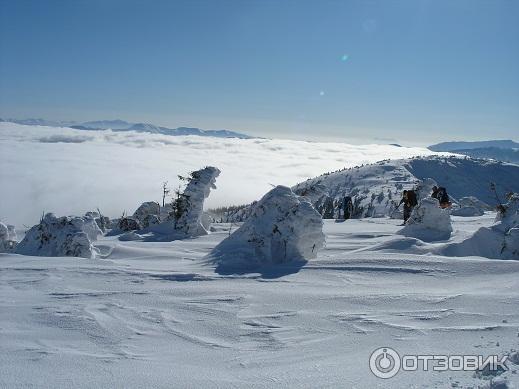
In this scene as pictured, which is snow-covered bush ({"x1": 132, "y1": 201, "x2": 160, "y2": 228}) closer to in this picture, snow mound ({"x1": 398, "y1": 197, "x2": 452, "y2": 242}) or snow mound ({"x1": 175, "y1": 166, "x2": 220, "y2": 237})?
snow mound ({"x1": 175, "y1": 166, "x2": 220, "y2": 237})

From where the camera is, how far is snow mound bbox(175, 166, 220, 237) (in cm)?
1355

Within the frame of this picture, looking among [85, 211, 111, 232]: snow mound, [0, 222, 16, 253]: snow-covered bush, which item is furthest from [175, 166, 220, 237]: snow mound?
[0, 222, 16, 253]: snow-covered bush

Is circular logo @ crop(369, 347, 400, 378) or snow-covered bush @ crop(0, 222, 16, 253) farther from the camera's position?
snow-covered bush @ crop(0, 222, 16, 253)

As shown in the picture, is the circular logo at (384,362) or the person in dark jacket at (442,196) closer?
the circular logo at (384,362)

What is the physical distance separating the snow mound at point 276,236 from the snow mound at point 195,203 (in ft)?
15.5

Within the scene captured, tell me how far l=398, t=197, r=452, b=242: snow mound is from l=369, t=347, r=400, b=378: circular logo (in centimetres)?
729

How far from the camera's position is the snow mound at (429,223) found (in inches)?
426

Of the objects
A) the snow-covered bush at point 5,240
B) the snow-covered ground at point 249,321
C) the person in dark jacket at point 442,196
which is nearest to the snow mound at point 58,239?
the snow-covered bush at point 5,240

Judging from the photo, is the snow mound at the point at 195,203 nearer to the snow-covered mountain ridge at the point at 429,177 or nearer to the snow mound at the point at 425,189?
the snow mound at the point at 425,189

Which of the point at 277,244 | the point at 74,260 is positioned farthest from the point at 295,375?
the point at 74,260

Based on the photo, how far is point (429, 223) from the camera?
11062 millimetres

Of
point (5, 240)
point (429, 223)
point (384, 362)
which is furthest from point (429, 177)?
point (384, 362)

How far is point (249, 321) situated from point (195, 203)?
374 inches

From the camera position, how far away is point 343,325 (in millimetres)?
4684
